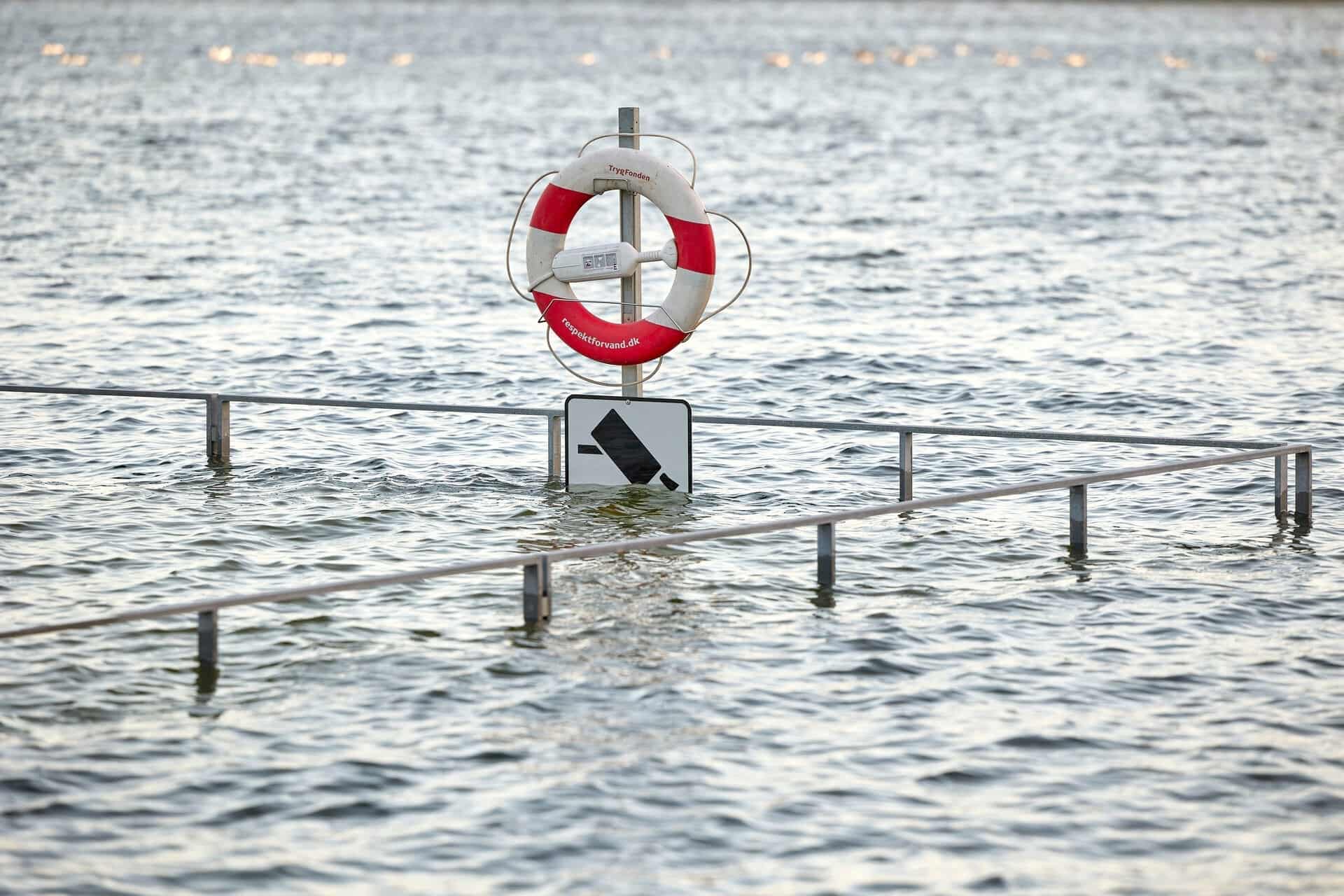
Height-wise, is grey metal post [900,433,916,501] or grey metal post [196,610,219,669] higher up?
grey metal post [900,433,916,501]

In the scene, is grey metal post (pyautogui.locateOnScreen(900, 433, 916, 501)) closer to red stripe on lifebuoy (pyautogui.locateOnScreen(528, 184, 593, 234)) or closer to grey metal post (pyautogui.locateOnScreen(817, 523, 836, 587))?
grey metal post (pyautogui.locateOnScreen(817, 523, 836, 587))

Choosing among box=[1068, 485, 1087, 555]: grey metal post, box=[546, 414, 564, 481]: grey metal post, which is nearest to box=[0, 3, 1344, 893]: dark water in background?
box=[1068, 485, 1087, 555]: grey metal post

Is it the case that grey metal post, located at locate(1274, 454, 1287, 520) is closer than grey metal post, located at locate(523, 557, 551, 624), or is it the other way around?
grey metal post, located at locate(523, 557, 551, 624)

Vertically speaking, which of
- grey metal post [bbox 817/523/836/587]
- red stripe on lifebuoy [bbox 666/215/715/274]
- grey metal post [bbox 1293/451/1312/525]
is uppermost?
red stripe on lifebuoy [bbox 666/215/715/274]

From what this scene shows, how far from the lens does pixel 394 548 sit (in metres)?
9.83

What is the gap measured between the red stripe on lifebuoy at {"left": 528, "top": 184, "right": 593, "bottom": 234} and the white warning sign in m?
0.99

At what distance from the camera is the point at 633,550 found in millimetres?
8711

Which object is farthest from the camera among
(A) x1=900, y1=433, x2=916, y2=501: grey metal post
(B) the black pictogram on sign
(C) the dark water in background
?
(A) x1=900, y1=433, x2=916, y2=501: grey metal post

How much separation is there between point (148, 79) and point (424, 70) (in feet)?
36.2

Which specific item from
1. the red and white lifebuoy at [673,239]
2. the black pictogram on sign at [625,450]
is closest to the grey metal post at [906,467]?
the black pictogram on sign at [625,450]

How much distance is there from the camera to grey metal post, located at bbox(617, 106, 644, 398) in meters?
10.4

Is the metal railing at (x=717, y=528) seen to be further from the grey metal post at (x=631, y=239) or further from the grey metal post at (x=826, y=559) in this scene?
the grey metal post at (x=631, y=239)

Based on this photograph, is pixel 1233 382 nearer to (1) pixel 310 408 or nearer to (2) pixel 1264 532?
(2) pixel 1264 532

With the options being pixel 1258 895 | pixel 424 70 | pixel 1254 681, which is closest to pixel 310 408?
pixel 1254 681
